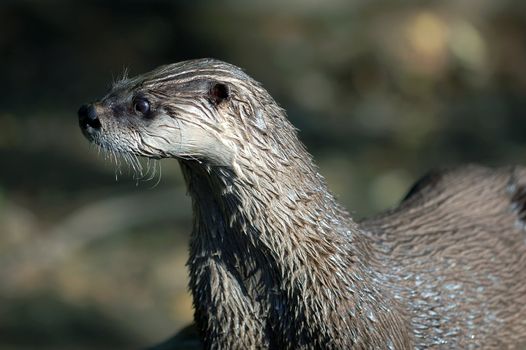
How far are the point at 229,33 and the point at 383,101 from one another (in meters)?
1.36

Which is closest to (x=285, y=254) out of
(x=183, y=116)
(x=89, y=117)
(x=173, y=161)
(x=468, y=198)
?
(x=183, y=116)

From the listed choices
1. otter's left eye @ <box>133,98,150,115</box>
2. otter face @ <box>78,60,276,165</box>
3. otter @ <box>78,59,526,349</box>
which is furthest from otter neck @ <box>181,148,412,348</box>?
otter's left eye @ <box>133,98,150,115</box>

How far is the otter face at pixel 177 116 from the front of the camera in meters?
3.08

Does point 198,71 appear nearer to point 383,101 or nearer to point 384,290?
point 384,290

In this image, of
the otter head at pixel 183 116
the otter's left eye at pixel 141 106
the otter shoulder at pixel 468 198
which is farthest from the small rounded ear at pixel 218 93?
the otter shoulder at pixel 468 198

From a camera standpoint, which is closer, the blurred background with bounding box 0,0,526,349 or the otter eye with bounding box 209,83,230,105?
the otter eye with bounding box 209,83,230,105

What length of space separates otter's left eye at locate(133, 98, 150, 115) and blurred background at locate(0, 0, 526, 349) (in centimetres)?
377

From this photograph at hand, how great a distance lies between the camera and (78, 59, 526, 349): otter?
3.10 meters

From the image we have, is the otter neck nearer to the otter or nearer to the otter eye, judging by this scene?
the otter

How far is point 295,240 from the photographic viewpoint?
3.30 metres

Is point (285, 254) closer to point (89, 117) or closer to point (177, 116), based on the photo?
point (177, 116)

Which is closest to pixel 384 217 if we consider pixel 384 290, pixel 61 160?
pixel 384 290

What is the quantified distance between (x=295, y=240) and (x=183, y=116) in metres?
0.52

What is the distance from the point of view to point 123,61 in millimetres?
9047
